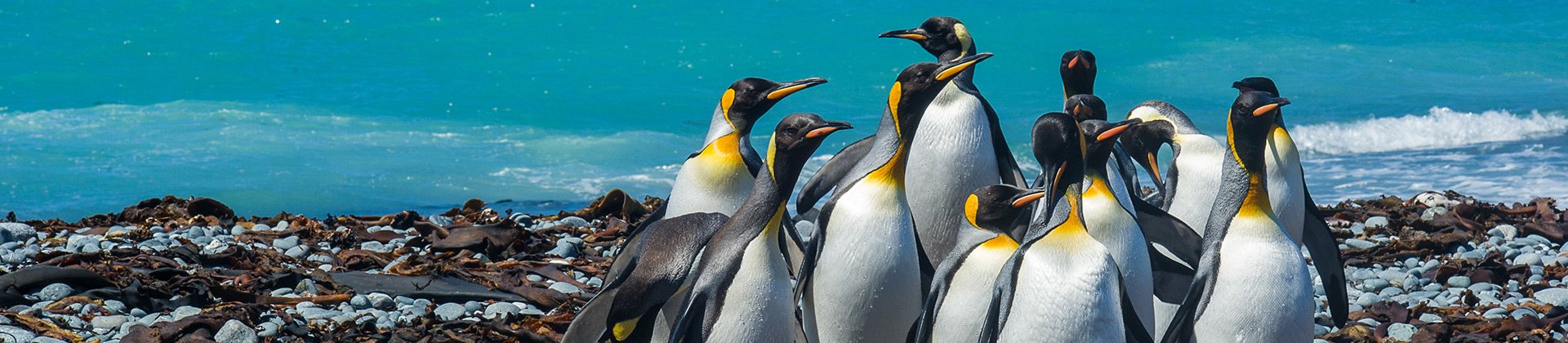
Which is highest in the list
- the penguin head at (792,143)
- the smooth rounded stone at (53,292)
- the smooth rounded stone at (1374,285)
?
the penguin head at (792,143)

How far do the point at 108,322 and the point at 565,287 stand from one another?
4.41ft

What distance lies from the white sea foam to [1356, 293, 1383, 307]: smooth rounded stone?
7859 mm

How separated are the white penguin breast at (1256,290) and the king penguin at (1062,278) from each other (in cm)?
23

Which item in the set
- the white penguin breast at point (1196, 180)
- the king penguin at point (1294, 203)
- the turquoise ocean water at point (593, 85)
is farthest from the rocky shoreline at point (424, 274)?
the turquoise ocean water at point (593, 85)

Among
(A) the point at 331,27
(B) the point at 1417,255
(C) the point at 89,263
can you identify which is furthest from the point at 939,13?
(C) the point at 89,263

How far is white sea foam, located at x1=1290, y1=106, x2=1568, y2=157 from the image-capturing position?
492 inches

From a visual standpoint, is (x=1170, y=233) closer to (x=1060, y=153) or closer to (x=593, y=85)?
(x=1060, y=153)

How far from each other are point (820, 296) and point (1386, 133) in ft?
35.6

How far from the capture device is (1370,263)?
5.70 m

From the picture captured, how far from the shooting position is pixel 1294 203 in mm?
4207

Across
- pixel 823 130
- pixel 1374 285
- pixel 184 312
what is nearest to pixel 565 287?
pixel 184 312

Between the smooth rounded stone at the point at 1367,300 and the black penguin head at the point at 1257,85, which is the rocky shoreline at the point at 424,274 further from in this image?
the black penguin head at the point at 1257,85

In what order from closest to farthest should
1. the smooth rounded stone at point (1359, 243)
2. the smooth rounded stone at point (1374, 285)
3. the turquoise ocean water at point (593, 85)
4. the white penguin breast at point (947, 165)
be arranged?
the white penguin breast at point (947, 165) < the smooth rounded stone at point (1374, 285) < the smooth rounded stone at point (1359, 243) < the turquoise ocean water at point (593, 85)

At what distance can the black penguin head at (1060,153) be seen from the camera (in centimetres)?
313
